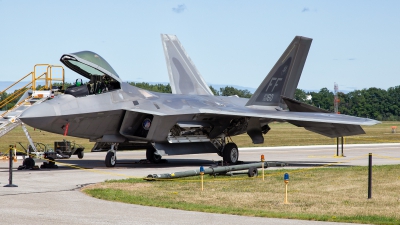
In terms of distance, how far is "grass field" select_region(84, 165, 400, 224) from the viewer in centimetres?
1073

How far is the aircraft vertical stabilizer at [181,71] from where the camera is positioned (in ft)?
86.7

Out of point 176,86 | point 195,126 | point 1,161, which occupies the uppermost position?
point 176,86

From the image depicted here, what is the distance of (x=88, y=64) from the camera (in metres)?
19.2

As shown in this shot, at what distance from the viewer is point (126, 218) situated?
389 inches

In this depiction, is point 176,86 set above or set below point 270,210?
above

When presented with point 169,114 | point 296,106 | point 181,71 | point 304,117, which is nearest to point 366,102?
point 181,71

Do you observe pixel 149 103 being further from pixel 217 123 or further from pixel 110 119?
pixel 217 123

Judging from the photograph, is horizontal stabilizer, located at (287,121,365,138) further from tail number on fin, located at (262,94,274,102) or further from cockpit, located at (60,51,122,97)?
cockpit, located at (60,51,122,97)

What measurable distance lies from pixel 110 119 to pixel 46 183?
482 centimetres

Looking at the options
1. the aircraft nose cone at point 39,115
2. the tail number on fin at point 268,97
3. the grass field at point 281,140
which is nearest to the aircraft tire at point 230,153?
the tail number on fin at point 268,97

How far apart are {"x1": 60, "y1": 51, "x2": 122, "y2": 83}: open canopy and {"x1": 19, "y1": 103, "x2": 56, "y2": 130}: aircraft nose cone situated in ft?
5.30

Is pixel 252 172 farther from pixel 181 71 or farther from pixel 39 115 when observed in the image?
pixel 181 71

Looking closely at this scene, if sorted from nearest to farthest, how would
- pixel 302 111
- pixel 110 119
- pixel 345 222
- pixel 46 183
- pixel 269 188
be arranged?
1. pixel 345 222
2. pixel 269 188
3. pixel 46 183
4. pixel 110 119
5. pixel 302 111

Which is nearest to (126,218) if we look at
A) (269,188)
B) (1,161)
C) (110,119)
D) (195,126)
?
(269,188)
